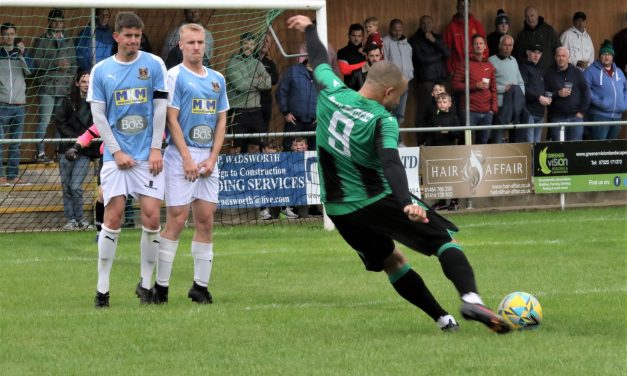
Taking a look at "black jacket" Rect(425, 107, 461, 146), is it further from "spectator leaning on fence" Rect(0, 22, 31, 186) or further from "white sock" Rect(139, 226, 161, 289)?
"white sock" Rect(139, 226, 161, 289)

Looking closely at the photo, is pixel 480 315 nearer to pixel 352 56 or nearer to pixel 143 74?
pixel 143 74

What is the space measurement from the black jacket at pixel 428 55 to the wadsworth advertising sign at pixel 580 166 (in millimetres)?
2394

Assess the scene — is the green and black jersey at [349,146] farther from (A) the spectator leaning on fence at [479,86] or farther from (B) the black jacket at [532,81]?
(B) the black jacket at [532,81]

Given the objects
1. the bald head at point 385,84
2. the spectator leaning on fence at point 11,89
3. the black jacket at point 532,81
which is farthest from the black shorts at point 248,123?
the bald head at point 385,84

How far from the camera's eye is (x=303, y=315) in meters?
8.68

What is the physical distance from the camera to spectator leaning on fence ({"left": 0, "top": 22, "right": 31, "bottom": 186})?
15922 mm

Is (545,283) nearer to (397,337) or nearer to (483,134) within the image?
(397,337)

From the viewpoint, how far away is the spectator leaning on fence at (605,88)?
20.8 meters

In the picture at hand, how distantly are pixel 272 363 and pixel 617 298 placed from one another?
3.61 meters

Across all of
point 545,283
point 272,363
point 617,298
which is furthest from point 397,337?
point 545,283

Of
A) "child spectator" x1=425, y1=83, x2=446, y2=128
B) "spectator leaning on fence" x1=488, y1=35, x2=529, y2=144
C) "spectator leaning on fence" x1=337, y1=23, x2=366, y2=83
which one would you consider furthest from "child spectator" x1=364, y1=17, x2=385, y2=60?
"spectator leaning on fence" x1=488, y1=35, x2=529, y2=144

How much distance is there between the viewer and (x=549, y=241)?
46.5 feet

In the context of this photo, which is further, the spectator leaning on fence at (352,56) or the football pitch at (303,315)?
the spectator leaning on fence at (352,56)

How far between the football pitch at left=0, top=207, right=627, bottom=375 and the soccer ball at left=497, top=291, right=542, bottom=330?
0.38 feet
